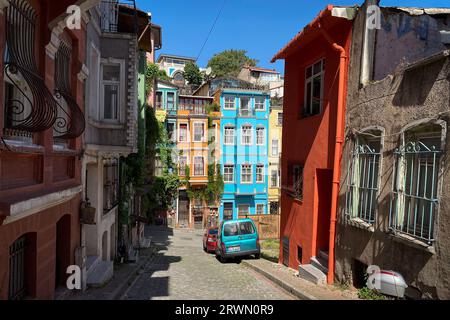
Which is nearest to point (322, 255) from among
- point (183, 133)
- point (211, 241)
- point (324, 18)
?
point (324, 18)

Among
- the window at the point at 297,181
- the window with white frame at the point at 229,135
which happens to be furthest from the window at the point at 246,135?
the window at the point at 297,181

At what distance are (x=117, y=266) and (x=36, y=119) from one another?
29.9 feet

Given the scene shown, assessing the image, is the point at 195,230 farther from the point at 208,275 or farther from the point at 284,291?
the point at 284,291

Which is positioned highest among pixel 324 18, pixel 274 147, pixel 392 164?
pixel 324 18

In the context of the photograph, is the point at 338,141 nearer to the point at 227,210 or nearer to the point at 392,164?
the point at 392,164

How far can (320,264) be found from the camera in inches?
393

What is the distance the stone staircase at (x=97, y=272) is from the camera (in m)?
9.24

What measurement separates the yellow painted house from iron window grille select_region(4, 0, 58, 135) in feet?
102

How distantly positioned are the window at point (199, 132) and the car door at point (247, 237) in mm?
19473

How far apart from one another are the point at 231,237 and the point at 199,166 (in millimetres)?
19638

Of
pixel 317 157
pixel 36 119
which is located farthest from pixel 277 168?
pixel 36 119

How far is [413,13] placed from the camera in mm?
8484

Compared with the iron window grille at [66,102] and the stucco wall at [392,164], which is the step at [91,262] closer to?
the iron window grille at [66,102]

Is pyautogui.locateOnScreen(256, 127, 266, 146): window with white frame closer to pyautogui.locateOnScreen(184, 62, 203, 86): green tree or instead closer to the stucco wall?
pyautogui.locateOnScreen(184, 62, 203, 86): green tree
